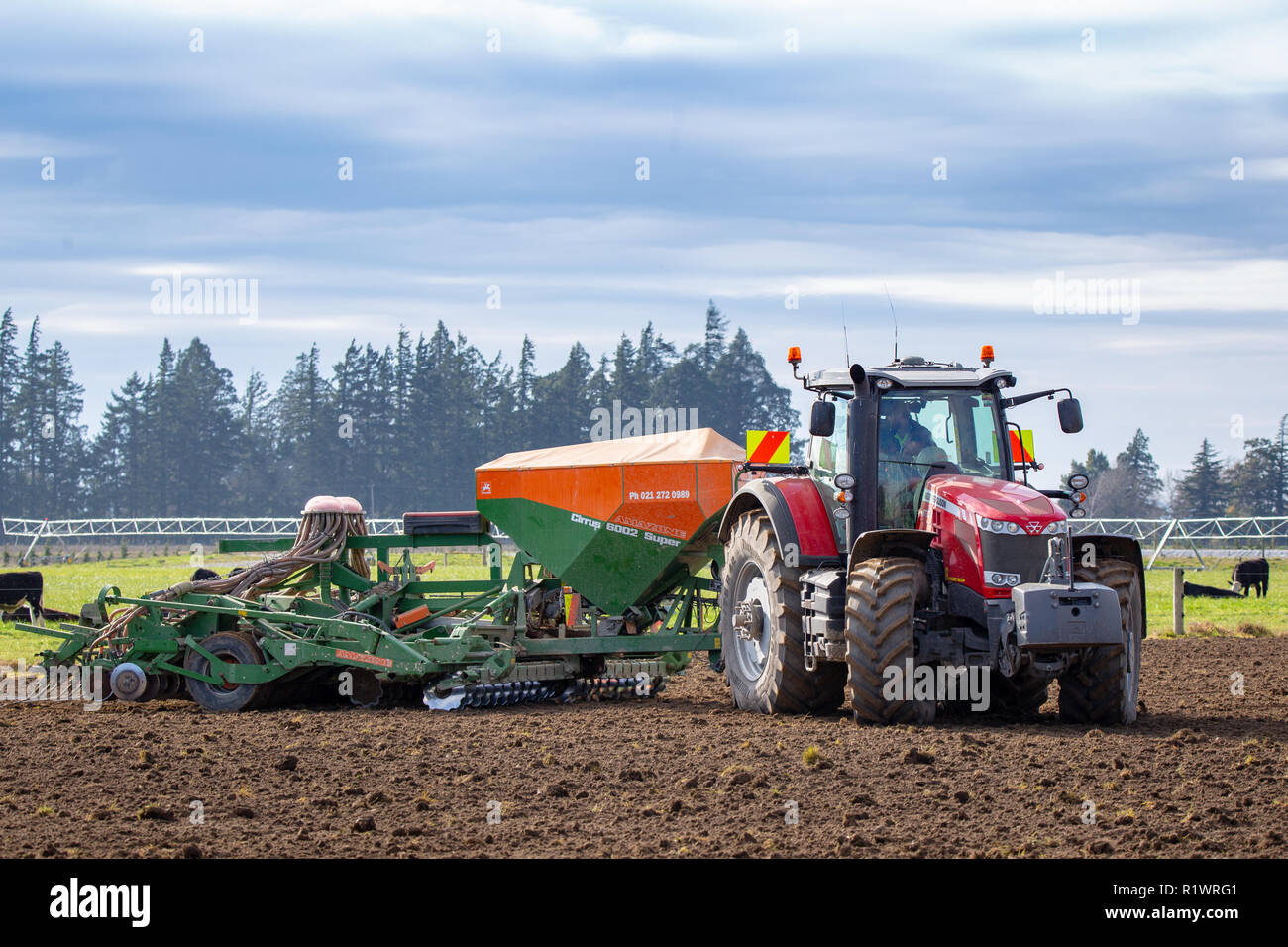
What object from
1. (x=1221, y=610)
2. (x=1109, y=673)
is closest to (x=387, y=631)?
(x=1109, y=673)

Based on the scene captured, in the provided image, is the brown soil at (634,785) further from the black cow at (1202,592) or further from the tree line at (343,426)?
the tree line at (343,426)

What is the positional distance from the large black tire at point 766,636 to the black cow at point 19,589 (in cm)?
1104

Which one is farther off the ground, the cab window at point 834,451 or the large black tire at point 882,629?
the cab window at point 834,451

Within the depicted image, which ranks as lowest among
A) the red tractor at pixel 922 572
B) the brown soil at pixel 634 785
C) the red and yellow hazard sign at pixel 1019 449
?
the brown soil at pixel 634 785

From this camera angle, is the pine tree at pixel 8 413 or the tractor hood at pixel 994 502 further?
the pine tree at pixel 8 413

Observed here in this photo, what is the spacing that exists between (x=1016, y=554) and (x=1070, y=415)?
1.31m

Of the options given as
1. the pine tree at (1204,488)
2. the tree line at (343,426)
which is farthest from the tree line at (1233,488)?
the tree line at (343,426)

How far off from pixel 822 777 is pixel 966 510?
2.48 meters

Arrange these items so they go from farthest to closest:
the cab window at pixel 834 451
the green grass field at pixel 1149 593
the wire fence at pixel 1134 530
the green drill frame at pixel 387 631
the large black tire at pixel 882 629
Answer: the wire fence at pixel 1134 530 → the green grass field at pixel 1149 593 → the green drill frame at pixel 387 631 → the cab window at pixel 834 451 → the large black tire at pixel 882 629

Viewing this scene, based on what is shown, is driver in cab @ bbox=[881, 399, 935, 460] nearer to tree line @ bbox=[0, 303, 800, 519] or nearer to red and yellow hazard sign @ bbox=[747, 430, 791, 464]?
red and yellow hazard sign @ bbox=[747, 430, 791, 464]

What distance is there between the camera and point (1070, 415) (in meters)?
10.0

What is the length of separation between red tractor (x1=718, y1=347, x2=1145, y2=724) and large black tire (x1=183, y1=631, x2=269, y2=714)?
4.02 meters

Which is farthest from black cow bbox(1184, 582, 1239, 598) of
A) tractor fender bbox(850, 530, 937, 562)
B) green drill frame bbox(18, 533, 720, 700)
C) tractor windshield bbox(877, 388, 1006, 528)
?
tractor fender bbox(850, 530, 937, 562)

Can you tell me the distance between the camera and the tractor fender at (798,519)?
33.9ft
